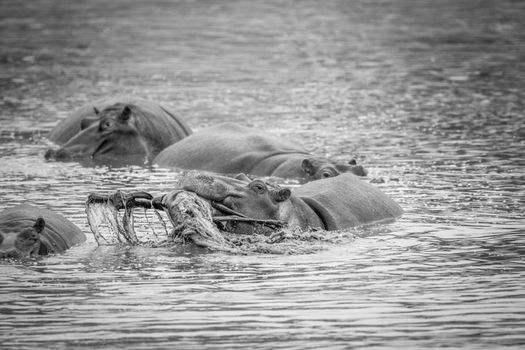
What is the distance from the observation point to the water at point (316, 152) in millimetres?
8938

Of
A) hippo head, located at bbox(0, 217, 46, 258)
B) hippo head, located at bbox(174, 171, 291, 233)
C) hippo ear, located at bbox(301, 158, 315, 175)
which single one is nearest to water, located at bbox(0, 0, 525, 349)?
hippo head, located at bbox(0, 217, 46, 258)

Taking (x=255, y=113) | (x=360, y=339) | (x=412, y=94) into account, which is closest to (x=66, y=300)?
(x=360, y=339)

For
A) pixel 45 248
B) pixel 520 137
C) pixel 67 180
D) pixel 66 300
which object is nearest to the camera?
pixel 66 300

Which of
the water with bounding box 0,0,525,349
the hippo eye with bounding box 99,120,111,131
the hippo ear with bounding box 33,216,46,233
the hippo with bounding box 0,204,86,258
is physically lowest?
the water with bounding box 0,0,525,349

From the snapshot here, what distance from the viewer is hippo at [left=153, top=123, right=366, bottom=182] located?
1503cm

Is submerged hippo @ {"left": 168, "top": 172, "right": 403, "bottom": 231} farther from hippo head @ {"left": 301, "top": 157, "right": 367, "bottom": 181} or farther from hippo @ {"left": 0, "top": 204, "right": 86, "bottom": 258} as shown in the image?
hippo head @ {"left": 301, "top": 157, "right": 367, "bottom": 181}

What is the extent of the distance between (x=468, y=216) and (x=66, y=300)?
4.61 meters

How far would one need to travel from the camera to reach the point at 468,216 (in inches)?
503

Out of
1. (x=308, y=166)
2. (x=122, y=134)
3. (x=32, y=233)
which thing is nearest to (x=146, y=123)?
(x=122, y=134)

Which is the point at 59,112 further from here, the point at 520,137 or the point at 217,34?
the point at 217,34

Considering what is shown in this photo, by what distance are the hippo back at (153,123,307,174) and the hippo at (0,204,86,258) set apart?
436 cm

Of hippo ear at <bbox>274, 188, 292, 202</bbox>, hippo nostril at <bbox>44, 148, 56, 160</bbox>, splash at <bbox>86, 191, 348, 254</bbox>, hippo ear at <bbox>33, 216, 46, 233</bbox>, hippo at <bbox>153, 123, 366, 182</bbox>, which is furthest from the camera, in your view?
hippo nostril at <bbox>44, 148, 56, 160</bbox>

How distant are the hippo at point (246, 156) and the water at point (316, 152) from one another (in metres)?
0.48

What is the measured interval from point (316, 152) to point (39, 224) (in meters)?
7.17
